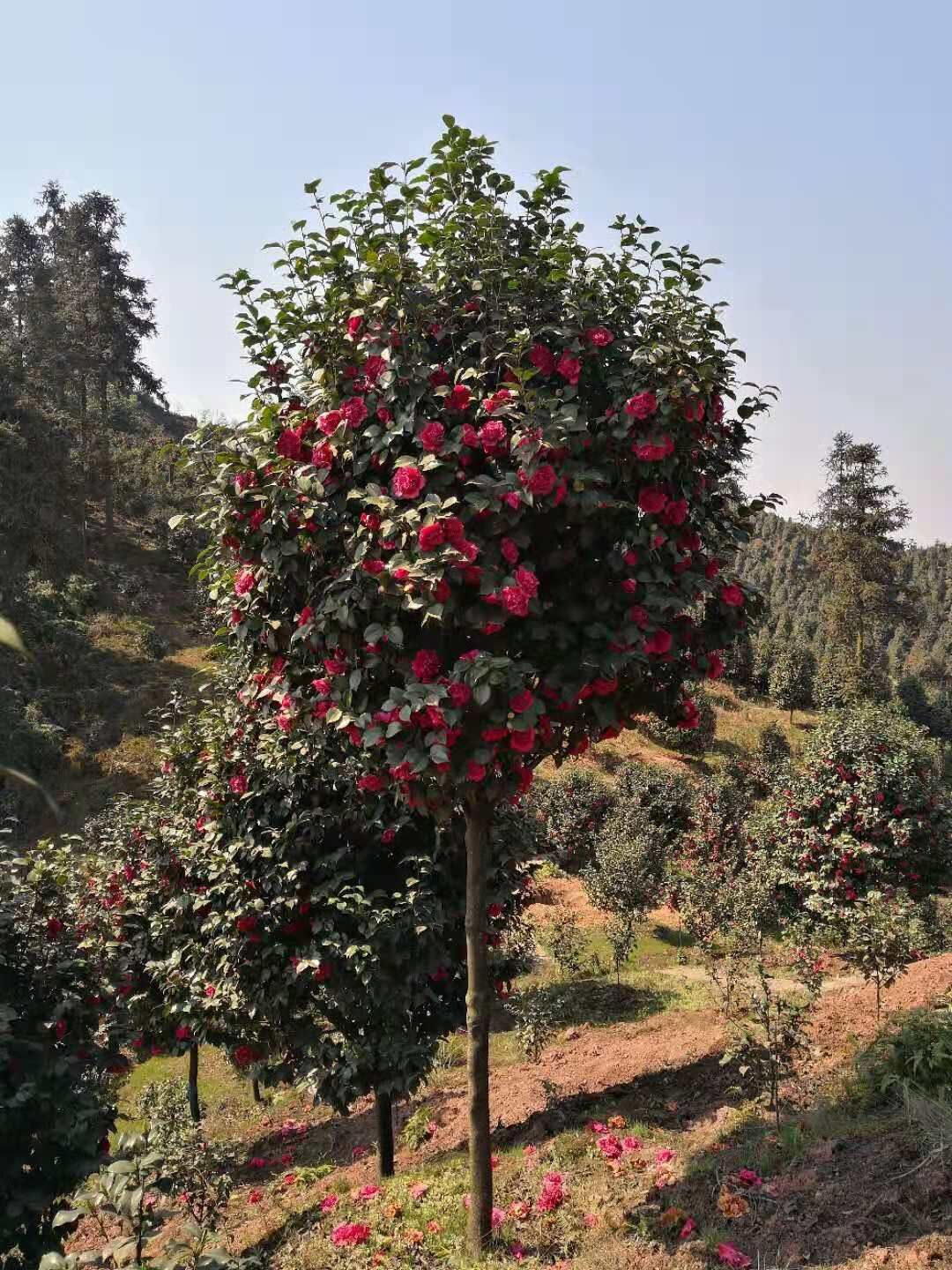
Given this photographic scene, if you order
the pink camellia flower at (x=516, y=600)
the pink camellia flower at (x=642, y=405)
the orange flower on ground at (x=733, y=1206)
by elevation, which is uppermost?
the pink camellia flower at (x=642, y=405)

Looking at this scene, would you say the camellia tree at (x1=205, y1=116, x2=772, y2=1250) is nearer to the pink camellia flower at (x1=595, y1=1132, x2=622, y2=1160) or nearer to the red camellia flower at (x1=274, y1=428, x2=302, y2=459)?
the red camellia flower at (x1=274, y1=428, x2=302, y2=459)

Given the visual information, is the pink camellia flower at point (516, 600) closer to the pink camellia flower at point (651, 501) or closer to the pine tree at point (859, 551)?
the pink camellia flower at point (651, 501)

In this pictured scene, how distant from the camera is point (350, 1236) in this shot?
5.59 metres

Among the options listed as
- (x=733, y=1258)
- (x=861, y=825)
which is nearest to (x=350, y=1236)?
(x=733, y=1258)

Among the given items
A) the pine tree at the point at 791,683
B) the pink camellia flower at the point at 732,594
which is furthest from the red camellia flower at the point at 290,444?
the pine tree at the point at 791,683

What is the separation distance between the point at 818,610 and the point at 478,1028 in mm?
98396

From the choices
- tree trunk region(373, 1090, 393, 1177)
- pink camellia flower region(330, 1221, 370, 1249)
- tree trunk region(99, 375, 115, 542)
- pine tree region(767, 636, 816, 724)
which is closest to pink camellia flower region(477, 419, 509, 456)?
pink camellia flower region(330, 1221, 370, 1249)

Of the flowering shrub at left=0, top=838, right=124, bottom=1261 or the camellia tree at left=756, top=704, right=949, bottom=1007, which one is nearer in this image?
Result: the flowering shrub at left=0, top=838, right=124, bottom=1261

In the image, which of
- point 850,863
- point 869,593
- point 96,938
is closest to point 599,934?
point 850,863

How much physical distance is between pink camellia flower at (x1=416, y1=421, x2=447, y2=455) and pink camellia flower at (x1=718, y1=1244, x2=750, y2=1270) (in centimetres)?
448

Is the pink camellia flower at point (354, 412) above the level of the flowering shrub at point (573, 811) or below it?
above

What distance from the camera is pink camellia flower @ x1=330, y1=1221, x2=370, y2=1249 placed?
219 inches

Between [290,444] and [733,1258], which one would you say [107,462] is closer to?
[290,444]

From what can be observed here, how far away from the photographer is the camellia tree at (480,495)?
3.99m
